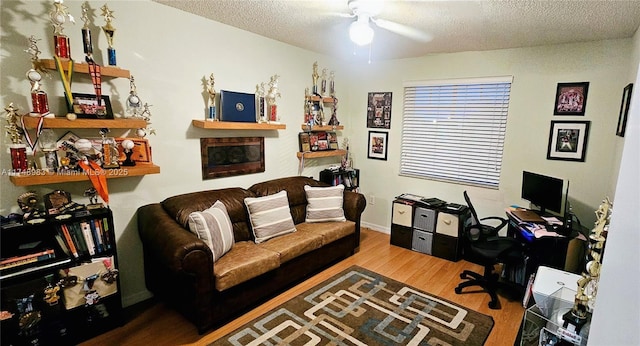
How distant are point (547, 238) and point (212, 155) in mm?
3222

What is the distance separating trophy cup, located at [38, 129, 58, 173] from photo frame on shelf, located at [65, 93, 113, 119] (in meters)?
0.24

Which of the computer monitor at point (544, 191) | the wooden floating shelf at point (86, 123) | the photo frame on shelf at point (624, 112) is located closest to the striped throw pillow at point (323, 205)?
the wooden floating shelf at point (86, 123)

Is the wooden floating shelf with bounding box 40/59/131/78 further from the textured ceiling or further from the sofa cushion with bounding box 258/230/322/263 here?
the sofa cushion with bounding box 258/230/322/263

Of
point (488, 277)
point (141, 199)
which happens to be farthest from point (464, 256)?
point (141, 199)

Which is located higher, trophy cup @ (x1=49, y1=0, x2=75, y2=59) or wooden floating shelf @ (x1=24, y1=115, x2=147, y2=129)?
trophy cup @ (x1=49, y1=0, x2=75, y2=59)

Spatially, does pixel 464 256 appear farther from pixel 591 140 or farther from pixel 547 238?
pixel 591 140

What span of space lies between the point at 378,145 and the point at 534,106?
6.38 ft

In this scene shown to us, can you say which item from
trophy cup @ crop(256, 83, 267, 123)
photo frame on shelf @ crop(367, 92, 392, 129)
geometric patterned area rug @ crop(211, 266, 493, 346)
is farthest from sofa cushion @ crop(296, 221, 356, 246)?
photo frame on shelf @ crop(367, 92, 392, 129)

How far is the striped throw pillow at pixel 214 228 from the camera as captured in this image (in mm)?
2346

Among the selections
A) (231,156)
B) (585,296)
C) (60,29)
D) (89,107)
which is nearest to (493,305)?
(585,296)

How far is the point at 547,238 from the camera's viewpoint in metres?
2.60

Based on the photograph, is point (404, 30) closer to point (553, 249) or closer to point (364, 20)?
point (364, 20)

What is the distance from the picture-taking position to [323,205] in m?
3.51

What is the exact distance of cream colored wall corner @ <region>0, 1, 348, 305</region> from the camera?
6.36 ft
